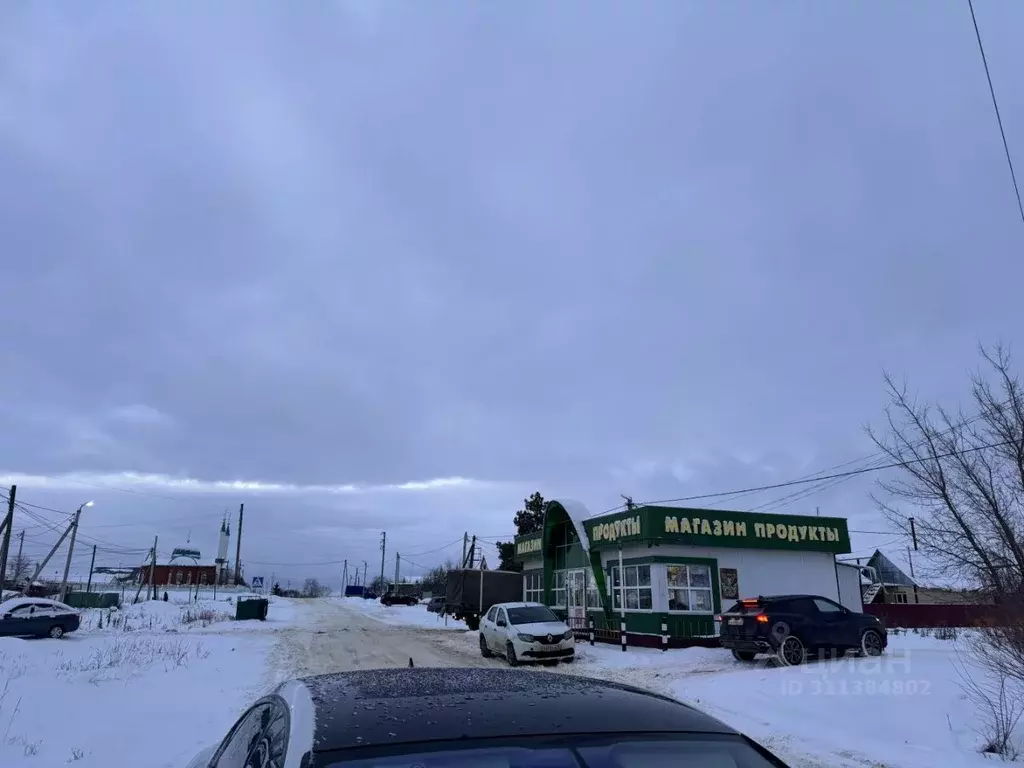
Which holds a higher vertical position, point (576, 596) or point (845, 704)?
point (576, 596)

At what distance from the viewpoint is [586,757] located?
89.1 inches

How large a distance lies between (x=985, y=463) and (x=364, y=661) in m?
15.5

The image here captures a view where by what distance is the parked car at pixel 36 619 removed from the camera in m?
27.9

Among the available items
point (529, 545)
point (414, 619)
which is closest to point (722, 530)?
point (529, 545)

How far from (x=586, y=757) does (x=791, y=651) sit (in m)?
17.7

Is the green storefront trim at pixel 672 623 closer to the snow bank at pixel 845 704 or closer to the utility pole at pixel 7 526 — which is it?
the snow bank at pixel 845 704

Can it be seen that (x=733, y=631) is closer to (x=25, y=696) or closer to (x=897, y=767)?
(x=897, y=767)

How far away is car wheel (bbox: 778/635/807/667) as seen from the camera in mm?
17516

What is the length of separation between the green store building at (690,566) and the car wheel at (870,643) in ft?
23.1

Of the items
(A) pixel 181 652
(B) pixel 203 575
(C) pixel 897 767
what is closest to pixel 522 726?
(C) pixel 897 767

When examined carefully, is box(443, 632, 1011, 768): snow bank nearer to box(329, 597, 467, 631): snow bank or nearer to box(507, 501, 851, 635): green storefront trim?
box(507, 501, 851, 635): green storefront trim

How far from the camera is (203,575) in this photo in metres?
115

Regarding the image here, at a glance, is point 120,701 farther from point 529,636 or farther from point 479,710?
point 479,710

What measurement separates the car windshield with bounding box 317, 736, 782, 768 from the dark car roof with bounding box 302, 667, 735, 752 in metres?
0.07
